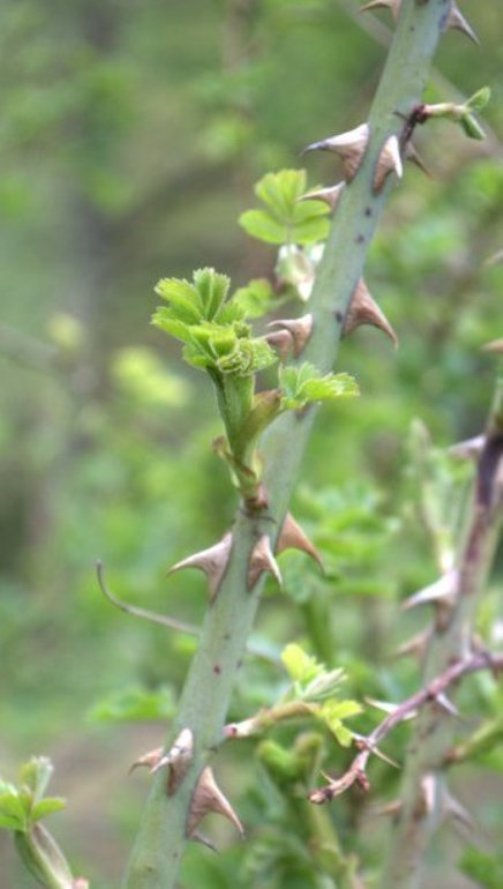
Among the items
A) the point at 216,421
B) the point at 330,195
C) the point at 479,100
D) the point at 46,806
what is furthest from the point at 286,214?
the point at 216,421

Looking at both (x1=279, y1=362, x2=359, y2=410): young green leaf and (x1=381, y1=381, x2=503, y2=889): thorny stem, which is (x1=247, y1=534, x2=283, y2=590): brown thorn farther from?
(x1=381, y1=381, x2=503, y2=889): thorny stem

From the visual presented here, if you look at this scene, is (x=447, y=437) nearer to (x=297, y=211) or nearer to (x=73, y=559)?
(x=73, y=559)

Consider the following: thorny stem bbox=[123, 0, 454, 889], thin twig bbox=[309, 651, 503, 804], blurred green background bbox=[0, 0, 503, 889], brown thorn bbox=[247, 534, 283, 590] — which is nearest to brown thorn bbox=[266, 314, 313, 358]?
thorny stem bbox=[123, 0, 454, 889]

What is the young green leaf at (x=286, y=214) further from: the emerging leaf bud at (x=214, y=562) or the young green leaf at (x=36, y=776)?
the young green leaf at (x=36, y=776)

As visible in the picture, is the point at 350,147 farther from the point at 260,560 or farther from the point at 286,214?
the point at 260,560

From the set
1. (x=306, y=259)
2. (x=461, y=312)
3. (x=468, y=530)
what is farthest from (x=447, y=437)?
(x=306, y=259)

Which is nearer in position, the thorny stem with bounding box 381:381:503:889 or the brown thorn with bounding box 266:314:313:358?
the brown thorn with bounding box 266:314:313:358

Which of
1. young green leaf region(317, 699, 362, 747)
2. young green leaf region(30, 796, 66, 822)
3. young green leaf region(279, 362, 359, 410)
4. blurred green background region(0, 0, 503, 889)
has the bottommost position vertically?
young green leaf region(30, 796, 66, 822)

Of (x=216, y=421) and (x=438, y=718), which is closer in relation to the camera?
(x=438, y=718)
